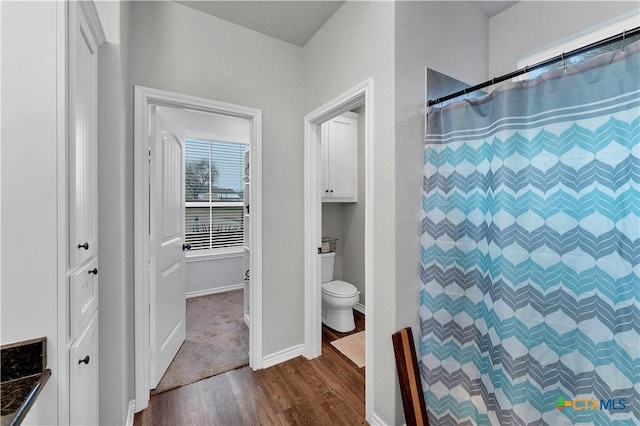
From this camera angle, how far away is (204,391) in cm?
188

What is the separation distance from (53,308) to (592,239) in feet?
6.14

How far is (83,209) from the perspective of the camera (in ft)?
3.50

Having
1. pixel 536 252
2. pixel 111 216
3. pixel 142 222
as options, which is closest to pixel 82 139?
pixel 111 216

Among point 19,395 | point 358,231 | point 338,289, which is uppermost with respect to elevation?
point 358,231

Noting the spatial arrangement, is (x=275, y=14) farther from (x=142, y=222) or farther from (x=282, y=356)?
(x=282, y=356)

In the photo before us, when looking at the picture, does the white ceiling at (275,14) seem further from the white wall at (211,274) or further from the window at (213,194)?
the white wall at (211,274)

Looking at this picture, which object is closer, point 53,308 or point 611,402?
point 53,308

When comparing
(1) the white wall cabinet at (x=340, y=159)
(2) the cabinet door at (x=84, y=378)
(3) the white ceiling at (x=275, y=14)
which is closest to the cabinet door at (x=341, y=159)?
(1) the white wall cabinet at (x=340, y=159)

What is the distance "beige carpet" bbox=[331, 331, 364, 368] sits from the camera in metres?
2.28

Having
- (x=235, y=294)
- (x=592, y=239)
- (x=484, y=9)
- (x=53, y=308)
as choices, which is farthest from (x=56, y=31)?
(x=235, y=294)

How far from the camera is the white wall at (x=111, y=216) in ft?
4.47

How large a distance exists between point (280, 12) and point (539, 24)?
5.79ft

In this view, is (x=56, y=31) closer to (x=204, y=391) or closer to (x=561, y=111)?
(x=561, y=111)

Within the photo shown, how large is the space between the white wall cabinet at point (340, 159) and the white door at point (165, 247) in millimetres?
1457
